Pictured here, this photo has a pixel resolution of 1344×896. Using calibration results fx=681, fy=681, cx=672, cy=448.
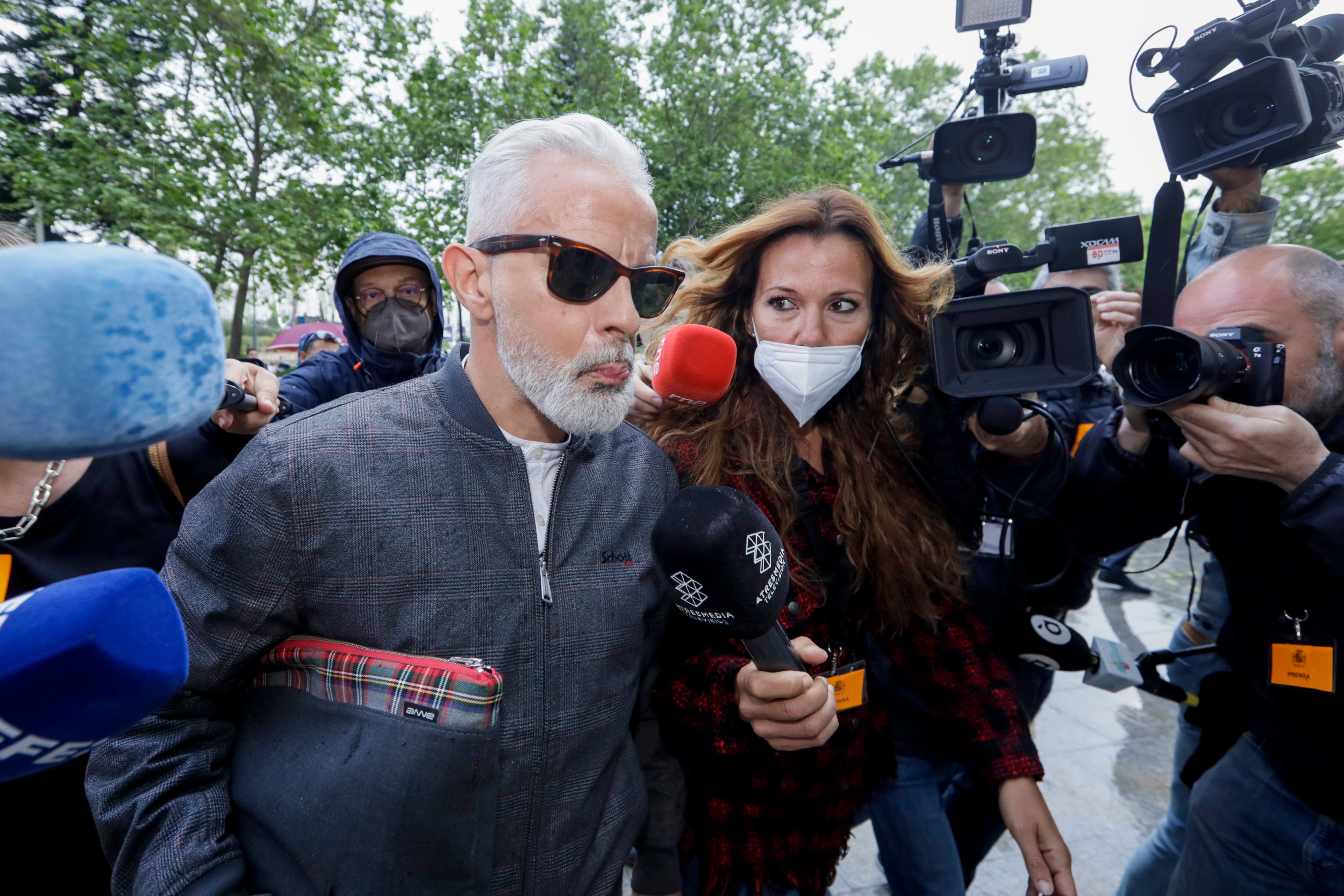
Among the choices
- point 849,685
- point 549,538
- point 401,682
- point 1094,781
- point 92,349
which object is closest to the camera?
point 92,349

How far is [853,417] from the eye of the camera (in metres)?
2.01

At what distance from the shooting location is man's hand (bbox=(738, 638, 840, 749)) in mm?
1142

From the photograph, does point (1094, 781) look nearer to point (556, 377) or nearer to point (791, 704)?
point (791, 704)

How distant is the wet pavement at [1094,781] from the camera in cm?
295

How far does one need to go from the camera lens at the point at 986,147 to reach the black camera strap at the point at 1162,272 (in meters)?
0.62

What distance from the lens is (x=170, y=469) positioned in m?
1.63

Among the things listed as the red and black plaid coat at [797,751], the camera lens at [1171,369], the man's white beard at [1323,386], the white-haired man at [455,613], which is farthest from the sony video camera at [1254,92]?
the white-haired man at [455,613]

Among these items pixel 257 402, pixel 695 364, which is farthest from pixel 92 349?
pixel 257 402

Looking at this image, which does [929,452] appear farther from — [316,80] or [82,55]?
[82,55]

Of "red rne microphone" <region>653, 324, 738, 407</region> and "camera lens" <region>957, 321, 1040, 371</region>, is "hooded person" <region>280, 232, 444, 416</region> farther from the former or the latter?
"camera lens" <region>957, 321, 1040, 371</region>

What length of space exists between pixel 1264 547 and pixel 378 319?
333cm

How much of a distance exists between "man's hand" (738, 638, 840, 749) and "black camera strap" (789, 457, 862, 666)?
43 centimetres

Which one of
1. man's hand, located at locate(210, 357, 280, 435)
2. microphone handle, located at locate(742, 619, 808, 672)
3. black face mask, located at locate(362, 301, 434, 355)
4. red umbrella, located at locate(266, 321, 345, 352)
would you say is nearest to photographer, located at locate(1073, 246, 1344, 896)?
microphone handle, located at locate(742, 619, 808, 672)

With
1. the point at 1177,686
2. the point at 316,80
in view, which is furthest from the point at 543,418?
the point at 316,80
